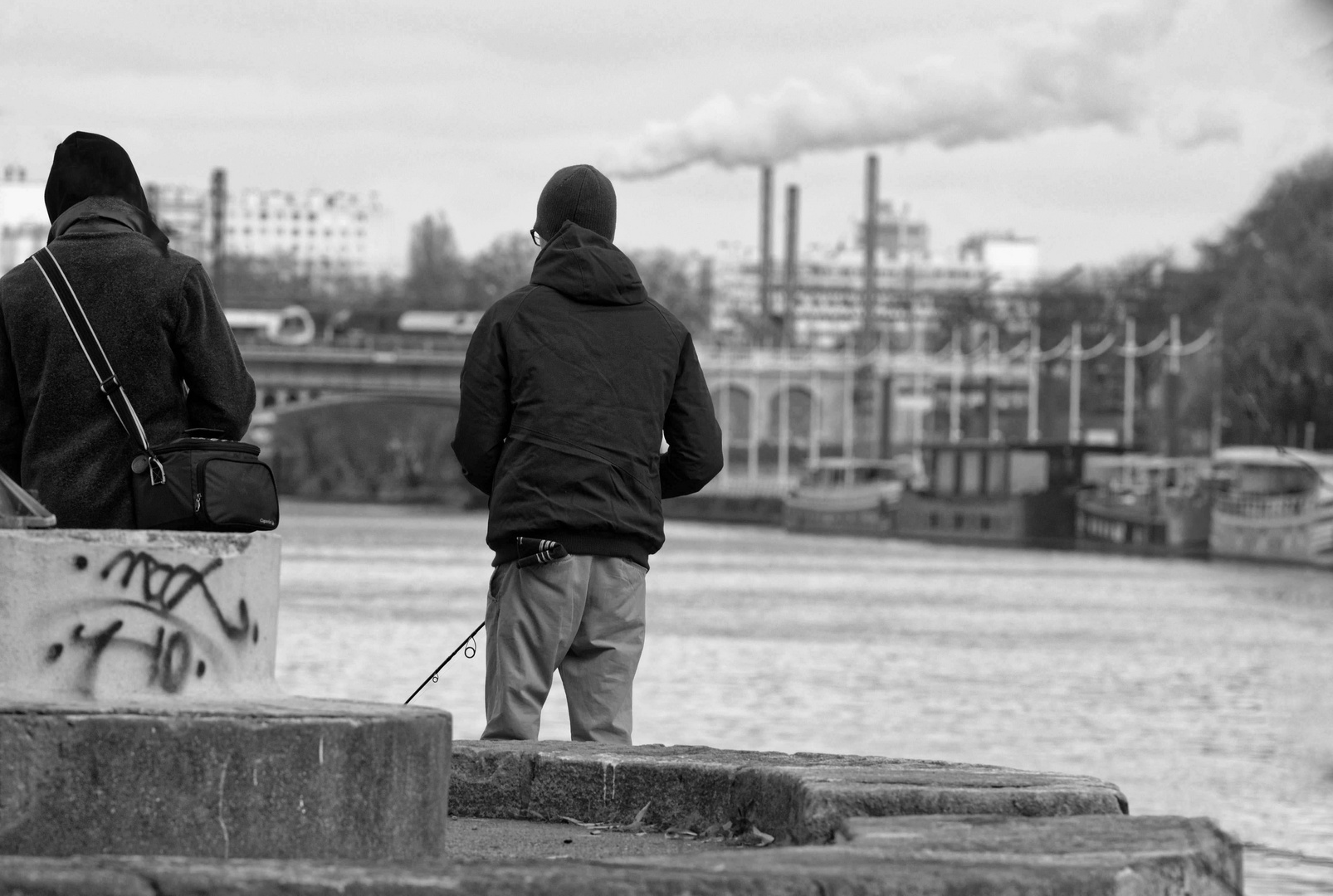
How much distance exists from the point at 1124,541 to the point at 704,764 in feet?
211

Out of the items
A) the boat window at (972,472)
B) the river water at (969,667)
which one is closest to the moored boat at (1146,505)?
the boat window at (972,472)

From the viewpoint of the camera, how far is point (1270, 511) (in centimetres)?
5875

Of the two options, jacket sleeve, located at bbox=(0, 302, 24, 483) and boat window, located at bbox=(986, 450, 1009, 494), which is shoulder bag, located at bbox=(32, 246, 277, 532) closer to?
jacket sleeve, located at bbox=(0, 302, 24, 483)

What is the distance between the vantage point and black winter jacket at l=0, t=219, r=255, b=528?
4.93 m

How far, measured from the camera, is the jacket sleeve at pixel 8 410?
5.02m

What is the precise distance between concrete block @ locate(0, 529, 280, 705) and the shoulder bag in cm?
17

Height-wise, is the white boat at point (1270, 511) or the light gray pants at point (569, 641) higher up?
the light gray pants at point (569, 641)

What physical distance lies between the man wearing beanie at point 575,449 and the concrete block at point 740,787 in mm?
226

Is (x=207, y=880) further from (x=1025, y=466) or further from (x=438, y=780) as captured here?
(x=1025, y=466)

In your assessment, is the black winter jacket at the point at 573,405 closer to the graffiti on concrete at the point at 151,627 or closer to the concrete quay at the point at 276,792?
the concrete quay at the point at 276,792

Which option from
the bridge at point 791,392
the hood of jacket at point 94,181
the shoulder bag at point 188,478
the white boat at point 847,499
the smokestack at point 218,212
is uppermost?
the smokestack at point 218,212

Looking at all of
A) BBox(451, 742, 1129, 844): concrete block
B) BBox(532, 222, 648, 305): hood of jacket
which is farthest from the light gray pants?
BBox(532, 222, 648, 305): hood of jacket

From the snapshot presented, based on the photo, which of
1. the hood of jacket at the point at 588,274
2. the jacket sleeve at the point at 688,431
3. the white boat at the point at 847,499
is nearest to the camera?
the hood of jacket at the point at 588,274

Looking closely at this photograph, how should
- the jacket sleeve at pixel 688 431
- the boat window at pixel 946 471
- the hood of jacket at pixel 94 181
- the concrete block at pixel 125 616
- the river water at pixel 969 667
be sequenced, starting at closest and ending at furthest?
the concrete block at pixel 125 616, the hood of jacket at pixel 94 181, the jacket sleeve at pixel 688 431, the river water at pixel 969 667, the boat window at pixel 946 471
